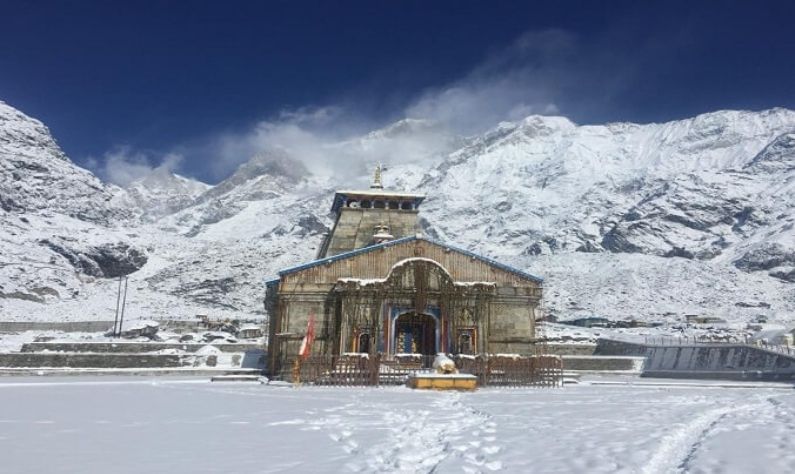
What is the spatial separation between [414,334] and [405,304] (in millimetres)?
2045

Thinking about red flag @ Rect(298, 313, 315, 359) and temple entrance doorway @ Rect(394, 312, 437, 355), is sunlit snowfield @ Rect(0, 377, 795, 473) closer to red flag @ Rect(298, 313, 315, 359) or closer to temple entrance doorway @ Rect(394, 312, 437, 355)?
red flag @ Rect(298, 313, 315, 359)

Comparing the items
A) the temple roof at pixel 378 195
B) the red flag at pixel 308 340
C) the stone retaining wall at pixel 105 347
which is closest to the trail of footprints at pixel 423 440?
the red flag at pixel 308 340

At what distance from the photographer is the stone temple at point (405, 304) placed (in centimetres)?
2873

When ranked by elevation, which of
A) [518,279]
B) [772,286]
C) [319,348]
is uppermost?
[772,286]

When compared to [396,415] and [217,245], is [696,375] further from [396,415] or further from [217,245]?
[217,245]

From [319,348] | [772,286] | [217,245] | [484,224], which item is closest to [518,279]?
[319,348]

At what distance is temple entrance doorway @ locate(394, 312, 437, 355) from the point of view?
3023 cm

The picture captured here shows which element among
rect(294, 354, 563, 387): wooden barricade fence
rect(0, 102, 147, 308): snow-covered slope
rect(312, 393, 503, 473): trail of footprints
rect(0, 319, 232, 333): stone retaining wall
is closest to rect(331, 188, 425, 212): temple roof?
rect(294, 354, 563, 387): wooden barricade fence

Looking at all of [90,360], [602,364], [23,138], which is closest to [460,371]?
[602,364]

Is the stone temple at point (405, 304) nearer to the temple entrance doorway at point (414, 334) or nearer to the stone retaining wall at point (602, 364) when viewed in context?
the temple entrance doorway at point (414, 334)

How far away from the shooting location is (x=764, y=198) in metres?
152

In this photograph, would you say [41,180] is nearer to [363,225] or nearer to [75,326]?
Answer: [75,326]

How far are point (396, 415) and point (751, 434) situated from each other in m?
6.81

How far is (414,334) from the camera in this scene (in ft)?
100
